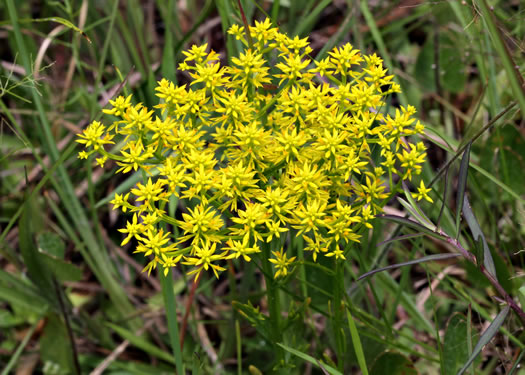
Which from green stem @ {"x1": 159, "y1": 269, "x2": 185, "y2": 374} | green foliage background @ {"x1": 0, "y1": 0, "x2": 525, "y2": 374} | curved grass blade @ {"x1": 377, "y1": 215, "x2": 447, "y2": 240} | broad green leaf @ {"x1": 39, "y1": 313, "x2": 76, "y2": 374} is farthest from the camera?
broad green leaf @ {"x1": 39, "y1": 313, "x2": 76, "y2": 374}

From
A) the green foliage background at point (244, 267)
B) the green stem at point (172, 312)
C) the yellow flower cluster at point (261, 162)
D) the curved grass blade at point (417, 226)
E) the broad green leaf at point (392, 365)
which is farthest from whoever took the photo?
the green foliage background at point (244, 267)

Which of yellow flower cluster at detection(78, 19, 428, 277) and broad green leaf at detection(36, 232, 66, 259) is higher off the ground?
yellow flower cluster at detection(78, 19, 428, 277)

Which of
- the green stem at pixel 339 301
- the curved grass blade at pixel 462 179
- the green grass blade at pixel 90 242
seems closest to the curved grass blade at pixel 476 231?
the curved grass blade at pixel 462 179

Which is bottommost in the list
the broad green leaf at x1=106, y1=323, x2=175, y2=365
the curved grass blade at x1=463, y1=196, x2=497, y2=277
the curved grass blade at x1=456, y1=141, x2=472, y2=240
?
the broad green leaf at x1=106, y1=323, x2=175, y2=365

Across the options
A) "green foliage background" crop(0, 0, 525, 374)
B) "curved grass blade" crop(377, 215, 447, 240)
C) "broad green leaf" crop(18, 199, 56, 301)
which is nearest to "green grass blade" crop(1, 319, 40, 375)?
"green foliage background" crop(0, 0, 525, 374)

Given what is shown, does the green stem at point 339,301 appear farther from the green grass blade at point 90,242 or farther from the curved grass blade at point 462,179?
the green grass blade at point 90,242

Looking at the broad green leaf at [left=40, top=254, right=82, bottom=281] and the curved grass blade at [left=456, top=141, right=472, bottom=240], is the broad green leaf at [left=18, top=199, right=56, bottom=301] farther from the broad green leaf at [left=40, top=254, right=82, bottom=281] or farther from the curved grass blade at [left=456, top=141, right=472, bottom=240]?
the curved grass blade at [left=456, top=141, right=472, bottom=240]
